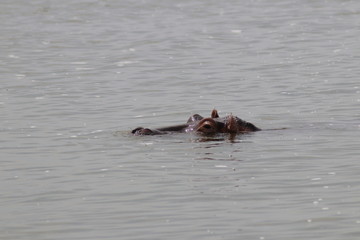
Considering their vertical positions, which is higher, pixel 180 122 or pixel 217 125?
pixel 217 125

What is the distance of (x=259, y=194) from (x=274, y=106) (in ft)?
17.4

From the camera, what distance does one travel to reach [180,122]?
47.3ft

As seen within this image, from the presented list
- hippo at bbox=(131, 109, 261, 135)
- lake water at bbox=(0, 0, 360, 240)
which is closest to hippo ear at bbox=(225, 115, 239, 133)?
hippo at bbox=(131, 109, 261, 135)

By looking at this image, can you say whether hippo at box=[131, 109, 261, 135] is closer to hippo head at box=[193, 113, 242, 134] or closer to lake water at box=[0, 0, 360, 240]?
hippo head at box=[193, 113, 242, 134]

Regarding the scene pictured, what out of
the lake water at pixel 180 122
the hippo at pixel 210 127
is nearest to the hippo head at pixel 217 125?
the hippo at pixel 210 127

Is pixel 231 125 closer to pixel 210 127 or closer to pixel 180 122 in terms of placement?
pixel 210 127

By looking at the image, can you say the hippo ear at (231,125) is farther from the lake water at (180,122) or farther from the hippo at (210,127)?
the lake water at (180,122)

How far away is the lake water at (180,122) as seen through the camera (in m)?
9.34

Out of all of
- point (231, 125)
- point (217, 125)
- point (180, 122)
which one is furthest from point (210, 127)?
point (180, 122)

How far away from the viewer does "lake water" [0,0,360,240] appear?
9.34 m

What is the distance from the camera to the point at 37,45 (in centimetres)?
2353

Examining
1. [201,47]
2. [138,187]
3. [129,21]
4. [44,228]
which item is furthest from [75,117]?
[129,21]

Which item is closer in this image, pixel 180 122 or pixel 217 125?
pixel 217 125

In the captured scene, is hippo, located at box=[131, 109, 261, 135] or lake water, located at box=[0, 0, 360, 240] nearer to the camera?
lake water, located at box=[0, 0, 360, 240]
